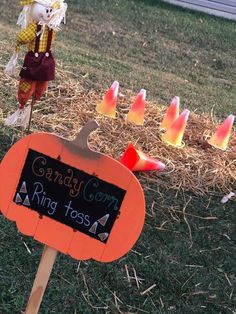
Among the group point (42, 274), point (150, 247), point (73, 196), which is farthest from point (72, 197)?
point (150, 247)

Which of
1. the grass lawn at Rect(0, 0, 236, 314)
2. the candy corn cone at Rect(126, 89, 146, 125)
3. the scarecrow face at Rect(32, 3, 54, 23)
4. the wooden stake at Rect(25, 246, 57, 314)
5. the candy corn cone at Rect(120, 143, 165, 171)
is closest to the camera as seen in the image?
the wooden stake at Rect(25, 246, 57, 314)

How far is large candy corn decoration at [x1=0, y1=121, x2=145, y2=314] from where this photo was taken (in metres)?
2.04

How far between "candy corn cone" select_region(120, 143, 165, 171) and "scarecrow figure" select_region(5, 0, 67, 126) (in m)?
0.78

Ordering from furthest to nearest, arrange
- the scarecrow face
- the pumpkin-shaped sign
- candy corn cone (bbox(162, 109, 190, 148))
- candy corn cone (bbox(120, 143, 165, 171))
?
candy corn cone (bbox(162, 109, 190, 148)) < candy corn cone (bbox(120, 143, 165, 171)) < the scarecrow face < the pumpkin-shaped sign

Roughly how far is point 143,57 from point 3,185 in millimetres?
5655

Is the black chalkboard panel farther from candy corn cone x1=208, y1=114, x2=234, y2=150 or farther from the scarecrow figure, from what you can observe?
candy corn cone x1=208, y1=114, x2=234, y2=150

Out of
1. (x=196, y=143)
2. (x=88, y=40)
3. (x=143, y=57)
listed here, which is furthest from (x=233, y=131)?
(x=88, y=40)

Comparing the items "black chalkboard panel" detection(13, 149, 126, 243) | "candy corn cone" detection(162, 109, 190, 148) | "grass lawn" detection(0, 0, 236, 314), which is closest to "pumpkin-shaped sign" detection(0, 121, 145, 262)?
"black chalkboard panel" detection(13, 149, 126, 243)

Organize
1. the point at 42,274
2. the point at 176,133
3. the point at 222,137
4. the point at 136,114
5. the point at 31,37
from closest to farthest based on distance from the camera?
the point at 42,274 < the point at 31,37 < the point at 176,133 < the point at 222,137 < the point at 136,114

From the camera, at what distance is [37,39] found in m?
3.82

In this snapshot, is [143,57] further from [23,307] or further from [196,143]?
[23,307]

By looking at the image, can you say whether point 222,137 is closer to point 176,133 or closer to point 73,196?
point 176,133

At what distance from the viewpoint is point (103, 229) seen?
2.07 metres

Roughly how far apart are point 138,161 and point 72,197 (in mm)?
2030
